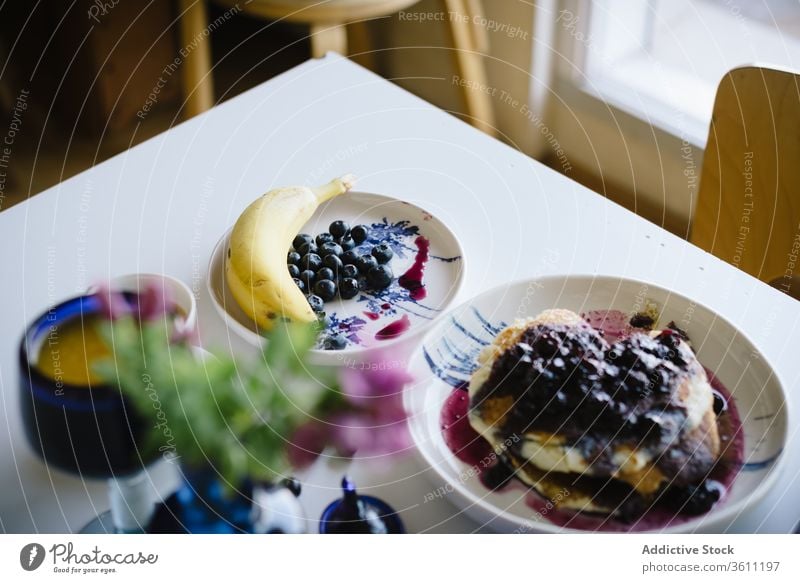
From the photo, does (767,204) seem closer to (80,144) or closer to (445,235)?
(445,235)

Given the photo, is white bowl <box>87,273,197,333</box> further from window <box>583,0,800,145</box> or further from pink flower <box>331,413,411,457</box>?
window <box>583,0,800,145</box>

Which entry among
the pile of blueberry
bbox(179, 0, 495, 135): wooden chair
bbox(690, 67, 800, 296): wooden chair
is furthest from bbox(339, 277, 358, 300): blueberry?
bbox(179, 0, 495, 135): wooden chair

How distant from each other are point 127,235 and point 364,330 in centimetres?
18

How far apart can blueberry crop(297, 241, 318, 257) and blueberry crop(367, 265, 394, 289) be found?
4 centimetres

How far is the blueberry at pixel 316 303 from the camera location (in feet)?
1.60

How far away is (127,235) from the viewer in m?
0.56

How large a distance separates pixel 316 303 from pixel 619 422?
19cm

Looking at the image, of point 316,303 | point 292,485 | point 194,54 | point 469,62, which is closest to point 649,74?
point 469,62

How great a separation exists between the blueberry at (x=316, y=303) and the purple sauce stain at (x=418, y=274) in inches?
2.0

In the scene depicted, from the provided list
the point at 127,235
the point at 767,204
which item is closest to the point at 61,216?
the point at 127,235

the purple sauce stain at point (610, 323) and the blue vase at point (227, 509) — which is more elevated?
the purple sauce stain at point (610, 323)

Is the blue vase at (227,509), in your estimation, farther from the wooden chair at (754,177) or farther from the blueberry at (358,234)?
the wooden chair at (754,177)

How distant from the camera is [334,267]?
1.67 feet

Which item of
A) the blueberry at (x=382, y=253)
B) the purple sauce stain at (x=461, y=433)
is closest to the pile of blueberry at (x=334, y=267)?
the blueberry at (x=382, y=253)
